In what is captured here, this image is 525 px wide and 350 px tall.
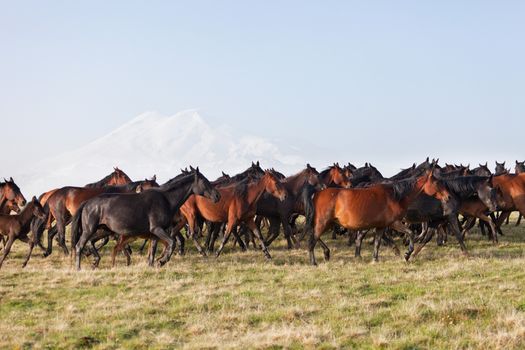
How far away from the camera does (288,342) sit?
8250mm

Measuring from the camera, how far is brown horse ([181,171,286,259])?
16.3 meters

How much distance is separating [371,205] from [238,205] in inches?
141

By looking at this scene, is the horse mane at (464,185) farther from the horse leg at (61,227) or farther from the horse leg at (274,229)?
the horse leg at (61,227)

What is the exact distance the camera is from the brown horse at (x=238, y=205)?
643 inches

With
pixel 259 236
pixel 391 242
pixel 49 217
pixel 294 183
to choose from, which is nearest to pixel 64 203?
pixel 49 217

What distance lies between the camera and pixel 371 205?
1448 cm

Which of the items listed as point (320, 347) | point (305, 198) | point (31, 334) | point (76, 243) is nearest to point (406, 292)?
point (320, 347)

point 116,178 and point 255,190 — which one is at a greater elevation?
point 116,178

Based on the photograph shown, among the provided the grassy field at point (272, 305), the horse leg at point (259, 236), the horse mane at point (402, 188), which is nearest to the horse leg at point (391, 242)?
the grassy field at point (272, 305)

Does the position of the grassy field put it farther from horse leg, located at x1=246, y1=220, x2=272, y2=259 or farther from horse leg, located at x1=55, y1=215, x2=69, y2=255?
horse leg, located at x1=55, y1=215, x2=69, y2=255

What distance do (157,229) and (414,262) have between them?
582 centimetres

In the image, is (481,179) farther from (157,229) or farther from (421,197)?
(157,229)

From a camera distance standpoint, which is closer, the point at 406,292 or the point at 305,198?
the point at 406,292

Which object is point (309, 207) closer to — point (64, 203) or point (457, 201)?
point (457, 201)
